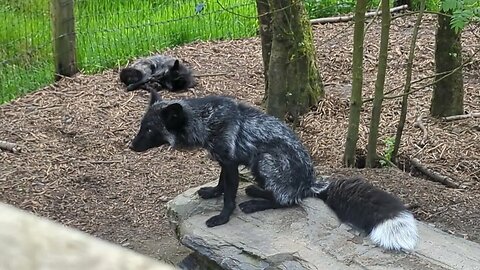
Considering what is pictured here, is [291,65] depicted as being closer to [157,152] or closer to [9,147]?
[157,152]

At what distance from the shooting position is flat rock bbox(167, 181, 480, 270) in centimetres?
391

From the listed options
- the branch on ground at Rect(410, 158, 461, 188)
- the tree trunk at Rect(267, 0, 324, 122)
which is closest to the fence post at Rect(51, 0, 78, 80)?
the tree trunk at Rect(267, 0, 324, 122)

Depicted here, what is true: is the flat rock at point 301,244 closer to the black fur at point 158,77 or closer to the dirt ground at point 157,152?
the dirt ground at point 157,152

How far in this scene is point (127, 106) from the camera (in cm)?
775

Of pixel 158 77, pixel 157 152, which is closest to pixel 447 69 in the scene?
pixel 157 152

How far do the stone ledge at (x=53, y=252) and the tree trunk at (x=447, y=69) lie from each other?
19.7 ft

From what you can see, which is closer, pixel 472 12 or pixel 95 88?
pixel 472 12

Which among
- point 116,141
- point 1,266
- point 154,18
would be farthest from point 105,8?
point 1,266

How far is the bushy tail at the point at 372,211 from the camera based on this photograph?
4.00 m

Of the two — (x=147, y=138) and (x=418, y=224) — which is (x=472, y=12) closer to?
(x=418, y=224)

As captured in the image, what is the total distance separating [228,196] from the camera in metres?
4.38

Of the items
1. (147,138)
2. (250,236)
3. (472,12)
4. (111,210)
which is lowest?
(111,210)

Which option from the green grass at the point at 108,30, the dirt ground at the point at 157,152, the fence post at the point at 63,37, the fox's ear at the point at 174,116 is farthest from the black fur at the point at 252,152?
the fence post at the point at 63,37

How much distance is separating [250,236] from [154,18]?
601cm
